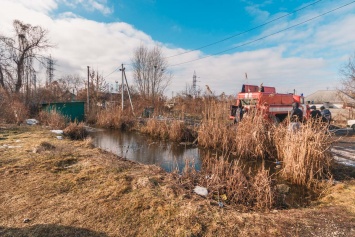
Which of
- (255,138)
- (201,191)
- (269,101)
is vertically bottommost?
(201,191)

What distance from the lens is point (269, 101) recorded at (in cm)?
883

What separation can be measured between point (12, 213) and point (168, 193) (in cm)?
200

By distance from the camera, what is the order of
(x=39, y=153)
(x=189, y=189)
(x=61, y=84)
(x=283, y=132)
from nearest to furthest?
1. (x=189, y=189)
2. (x=39, y=153)
3. (x=283, y=132)
4. (x=61, y=84)

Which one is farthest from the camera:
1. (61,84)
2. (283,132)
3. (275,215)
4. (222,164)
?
(61,84)

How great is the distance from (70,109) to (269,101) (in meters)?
13.8

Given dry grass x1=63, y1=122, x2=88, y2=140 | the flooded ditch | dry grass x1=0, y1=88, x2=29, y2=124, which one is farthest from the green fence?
the flooded ditch

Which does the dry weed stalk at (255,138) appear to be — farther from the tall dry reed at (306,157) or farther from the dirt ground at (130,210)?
the dirt ground at (130,210)

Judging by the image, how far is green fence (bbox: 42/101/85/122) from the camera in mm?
14203

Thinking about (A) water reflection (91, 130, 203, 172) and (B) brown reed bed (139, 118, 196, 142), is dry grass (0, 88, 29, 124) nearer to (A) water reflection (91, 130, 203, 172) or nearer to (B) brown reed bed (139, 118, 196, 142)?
(A) water reflection (91, 130, 203, 172)

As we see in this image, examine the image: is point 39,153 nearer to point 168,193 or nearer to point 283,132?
point 168,193

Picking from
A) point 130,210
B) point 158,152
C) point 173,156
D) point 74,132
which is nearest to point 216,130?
point 173,156

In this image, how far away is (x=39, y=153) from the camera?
507cm

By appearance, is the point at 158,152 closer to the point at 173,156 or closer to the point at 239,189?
the point at 173,156

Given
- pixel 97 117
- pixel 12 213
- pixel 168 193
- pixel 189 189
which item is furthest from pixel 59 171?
pixel 97 117
